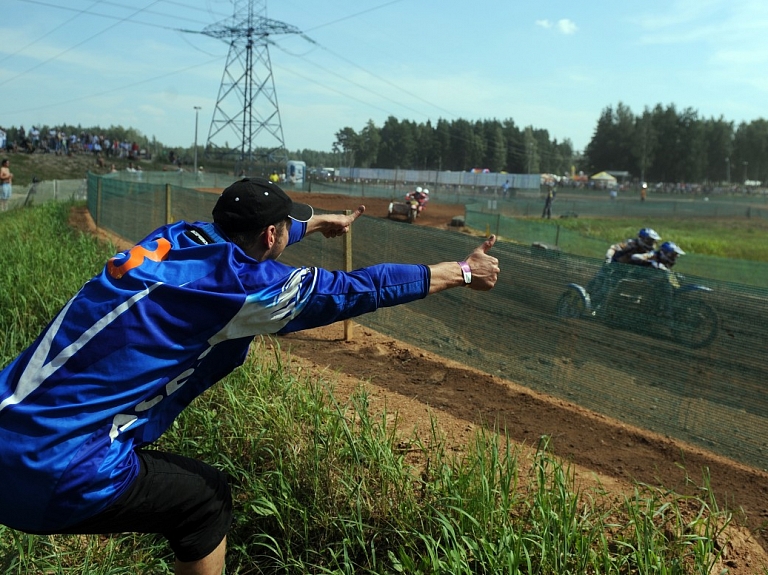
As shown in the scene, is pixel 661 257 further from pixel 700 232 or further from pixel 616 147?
pixel 616 147

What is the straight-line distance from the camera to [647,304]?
5734 millimetres

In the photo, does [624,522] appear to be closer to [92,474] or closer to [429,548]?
[429,548]

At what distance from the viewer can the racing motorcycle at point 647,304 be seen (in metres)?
5.46

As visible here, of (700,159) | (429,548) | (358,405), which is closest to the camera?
(429,548)

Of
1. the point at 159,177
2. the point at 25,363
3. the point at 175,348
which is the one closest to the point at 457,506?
the point at 175,348

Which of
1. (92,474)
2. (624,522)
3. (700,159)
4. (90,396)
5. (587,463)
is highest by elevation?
(700,159)

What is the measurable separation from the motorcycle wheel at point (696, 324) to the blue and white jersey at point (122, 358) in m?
4.01

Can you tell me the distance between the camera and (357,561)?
3.13 m

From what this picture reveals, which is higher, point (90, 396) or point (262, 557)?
point (90, 396)

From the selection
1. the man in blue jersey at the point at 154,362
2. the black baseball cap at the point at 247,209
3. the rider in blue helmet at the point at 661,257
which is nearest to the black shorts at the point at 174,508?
the man in blue jersey at the point at 154,362

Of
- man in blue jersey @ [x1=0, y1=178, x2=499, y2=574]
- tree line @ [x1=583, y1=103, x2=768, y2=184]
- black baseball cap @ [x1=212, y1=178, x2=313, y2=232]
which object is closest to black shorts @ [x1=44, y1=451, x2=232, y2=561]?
man in blue jersey @ [x1=0, y1=178, x2=499, y2=574]

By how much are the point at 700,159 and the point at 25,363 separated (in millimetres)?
131169

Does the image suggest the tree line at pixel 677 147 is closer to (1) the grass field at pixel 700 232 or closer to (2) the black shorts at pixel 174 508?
(1) the grass field at pixel 700 232

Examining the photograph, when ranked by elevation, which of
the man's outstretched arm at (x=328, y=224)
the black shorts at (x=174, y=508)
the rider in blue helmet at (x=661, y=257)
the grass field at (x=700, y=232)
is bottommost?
the grass field at (x=700, y=232)
